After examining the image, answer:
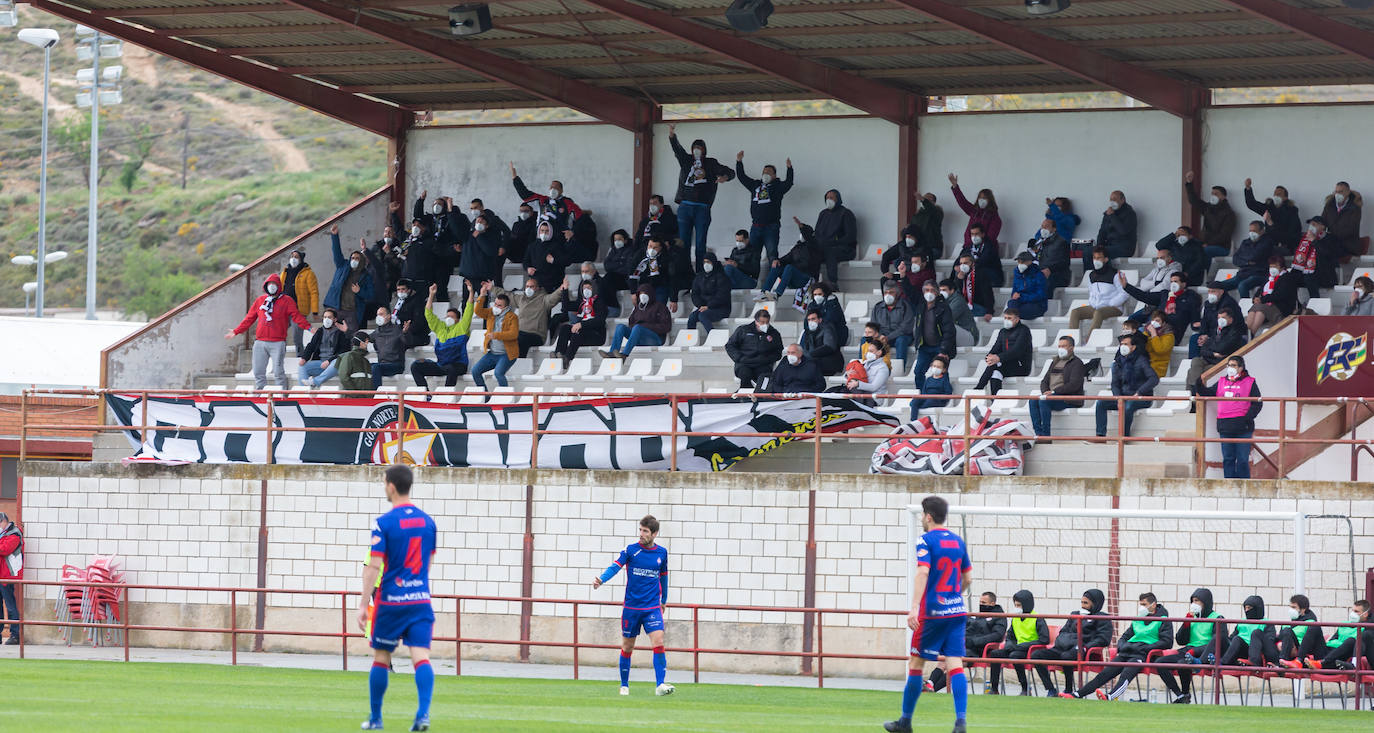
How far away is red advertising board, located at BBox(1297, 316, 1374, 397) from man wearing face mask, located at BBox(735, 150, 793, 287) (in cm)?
937

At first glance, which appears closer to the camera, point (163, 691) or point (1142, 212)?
point (163, 691)

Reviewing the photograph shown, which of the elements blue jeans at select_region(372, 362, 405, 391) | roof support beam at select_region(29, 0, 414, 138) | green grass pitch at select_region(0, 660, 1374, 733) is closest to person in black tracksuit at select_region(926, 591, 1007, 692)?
green grass pitch at select_region(0, 660, 1374, 733)

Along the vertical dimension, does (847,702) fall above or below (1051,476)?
below

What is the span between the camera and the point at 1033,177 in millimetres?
28344

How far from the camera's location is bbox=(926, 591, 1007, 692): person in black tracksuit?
61.4 feet

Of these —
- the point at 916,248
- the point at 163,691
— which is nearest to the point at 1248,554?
the point at 916,248

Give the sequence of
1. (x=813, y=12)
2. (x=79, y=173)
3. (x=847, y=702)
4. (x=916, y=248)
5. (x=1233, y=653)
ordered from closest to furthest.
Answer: (x=847, y=702)
(x=1233, y=653)
(x=813, y=12)
(x=916, y=248)
(x=79, y=173)

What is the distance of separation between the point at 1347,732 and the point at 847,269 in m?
15.5

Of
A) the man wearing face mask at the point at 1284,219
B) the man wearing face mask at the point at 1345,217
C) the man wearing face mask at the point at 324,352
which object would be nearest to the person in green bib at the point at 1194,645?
the man wearing face mask at the point at 1284,219

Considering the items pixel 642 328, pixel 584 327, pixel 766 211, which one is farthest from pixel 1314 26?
pixel 584 327

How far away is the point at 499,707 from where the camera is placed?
535 inches

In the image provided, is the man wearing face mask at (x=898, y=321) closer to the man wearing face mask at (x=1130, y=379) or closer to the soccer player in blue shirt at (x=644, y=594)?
the man wearing face mask at (x=1130, y=379)

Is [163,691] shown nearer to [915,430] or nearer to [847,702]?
[847,702]

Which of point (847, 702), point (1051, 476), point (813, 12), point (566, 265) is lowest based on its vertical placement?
point (847, 702)
